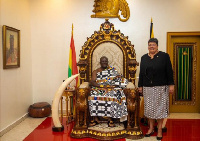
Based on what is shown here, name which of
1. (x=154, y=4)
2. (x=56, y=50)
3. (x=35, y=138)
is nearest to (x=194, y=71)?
(x=154, y=4)

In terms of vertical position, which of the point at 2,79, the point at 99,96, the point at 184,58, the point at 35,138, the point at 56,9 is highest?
the point at 56,9

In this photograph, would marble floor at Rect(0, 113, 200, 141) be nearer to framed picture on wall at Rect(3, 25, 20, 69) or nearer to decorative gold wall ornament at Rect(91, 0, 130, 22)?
framed picture on wall at Rect(3, 25, 20, 69)

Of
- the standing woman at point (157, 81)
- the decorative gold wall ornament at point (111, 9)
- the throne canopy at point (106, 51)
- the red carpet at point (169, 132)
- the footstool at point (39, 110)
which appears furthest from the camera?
the decorative gold wall ornament at point (111, 9)

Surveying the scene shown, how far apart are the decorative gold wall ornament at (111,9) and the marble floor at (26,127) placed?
2.85m

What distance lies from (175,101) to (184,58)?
1.16m

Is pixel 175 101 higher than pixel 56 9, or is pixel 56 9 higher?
pixel 56 9

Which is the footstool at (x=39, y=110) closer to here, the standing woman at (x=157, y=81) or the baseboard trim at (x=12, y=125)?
the baseboard trim at (x=12, y=125)

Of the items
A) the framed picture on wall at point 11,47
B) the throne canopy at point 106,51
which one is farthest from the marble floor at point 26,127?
the throne canopy at point 106,51

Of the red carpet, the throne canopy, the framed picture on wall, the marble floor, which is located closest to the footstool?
the marble floor

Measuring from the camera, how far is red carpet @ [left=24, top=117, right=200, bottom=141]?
3.82m

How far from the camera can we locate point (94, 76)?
4.36 meters

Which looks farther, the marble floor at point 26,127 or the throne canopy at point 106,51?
the throne canopy at point 106,51

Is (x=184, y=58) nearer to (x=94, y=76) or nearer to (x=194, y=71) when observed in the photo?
(x=194, y=71)

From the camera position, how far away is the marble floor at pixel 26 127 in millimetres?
3842
